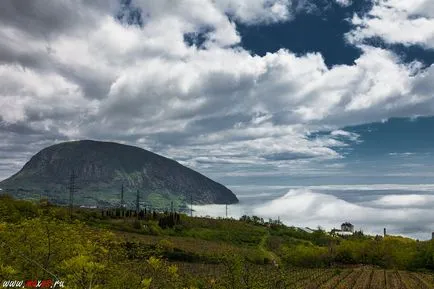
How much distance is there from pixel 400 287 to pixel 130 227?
268ft

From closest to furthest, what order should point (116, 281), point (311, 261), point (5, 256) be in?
point (116, 281) → point (5, 256) → point (311, 261)

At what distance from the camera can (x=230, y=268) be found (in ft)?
37.3

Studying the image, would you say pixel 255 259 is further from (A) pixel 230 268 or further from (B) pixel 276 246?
(A) pixel 230 268

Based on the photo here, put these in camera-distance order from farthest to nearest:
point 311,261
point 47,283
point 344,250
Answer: point 344,250, point 311,261, point 47,283

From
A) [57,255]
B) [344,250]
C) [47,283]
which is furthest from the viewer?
[344,250]

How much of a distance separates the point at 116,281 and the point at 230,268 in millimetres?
2999

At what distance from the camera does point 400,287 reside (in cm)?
7650

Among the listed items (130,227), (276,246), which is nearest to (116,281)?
(130,227)

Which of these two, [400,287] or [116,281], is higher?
[116,281]

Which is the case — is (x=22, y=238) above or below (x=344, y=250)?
above

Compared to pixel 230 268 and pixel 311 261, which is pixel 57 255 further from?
pixel 311 261

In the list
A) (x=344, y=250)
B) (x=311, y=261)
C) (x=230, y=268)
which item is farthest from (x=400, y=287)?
(x=230, y=268)

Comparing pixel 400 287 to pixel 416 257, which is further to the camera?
pixel 416 257

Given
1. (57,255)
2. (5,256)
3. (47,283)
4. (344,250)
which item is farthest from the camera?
(344,250)
